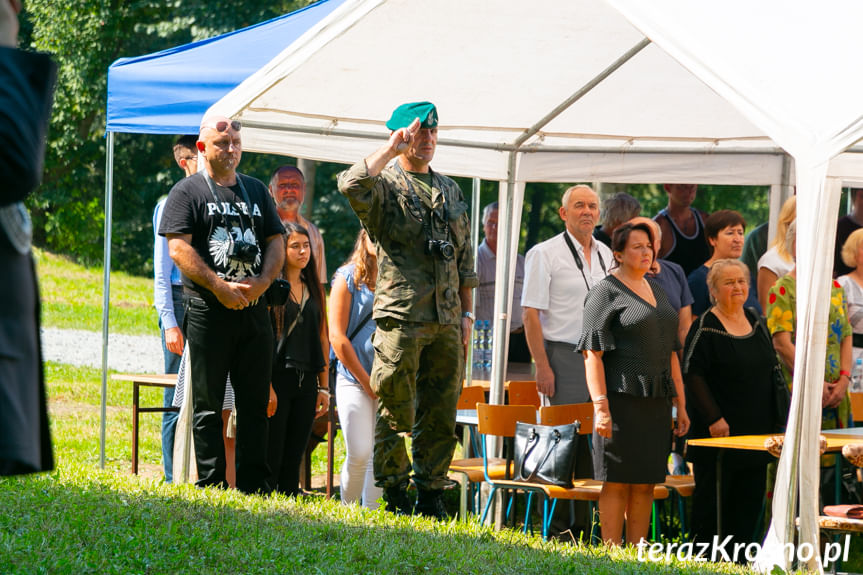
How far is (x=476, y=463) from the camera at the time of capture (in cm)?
683

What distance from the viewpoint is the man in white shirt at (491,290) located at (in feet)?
29.6

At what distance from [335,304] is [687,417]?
215cm

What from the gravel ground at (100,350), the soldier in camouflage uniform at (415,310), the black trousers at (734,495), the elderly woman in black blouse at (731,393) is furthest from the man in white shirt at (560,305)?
the gravel ground at (100,350)

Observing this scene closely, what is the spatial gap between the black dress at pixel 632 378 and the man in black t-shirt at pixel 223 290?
1705mm

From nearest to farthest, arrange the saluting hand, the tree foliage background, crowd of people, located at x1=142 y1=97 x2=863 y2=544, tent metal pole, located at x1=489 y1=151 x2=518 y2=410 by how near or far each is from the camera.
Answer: the saluting hand < crowd of people, located at x1=142 y1=97 x2=863 y2=544 < tent metal pole, located at x1=489 y1=151 x2=518 y2=410 < the tree foliage background

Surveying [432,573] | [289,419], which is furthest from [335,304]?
[432,573]

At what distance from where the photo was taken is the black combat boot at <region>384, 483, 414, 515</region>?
18.8 feet

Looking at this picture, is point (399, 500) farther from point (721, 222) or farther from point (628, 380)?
point (721, 222)

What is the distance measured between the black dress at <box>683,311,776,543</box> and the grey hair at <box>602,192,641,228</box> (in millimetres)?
1895

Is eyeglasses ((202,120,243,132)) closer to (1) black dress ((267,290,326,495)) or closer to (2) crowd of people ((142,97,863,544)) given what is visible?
(2) crowd of people ((142,97,863,544))

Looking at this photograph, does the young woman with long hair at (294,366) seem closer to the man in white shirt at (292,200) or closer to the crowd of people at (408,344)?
the crowd of people at (408,344)

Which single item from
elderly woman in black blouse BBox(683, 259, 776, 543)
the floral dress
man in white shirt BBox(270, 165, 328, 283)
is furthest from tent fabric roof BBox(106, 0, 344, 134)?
the floral dress

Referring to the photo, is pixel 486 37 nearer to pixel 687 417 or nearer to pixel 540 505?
pixel 687 417

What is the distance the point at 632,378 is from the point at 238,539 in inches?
84.2
